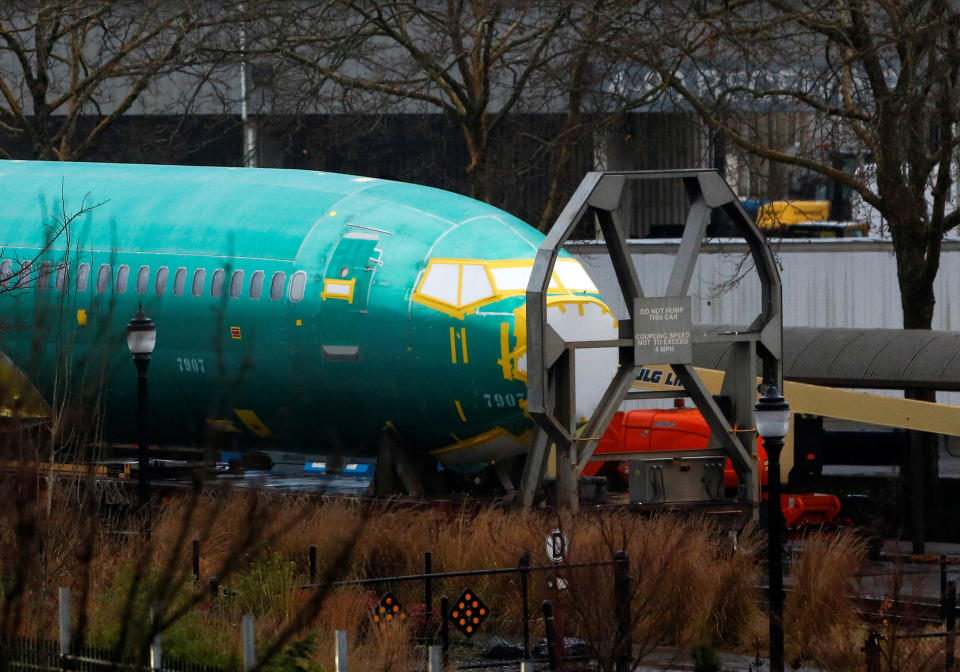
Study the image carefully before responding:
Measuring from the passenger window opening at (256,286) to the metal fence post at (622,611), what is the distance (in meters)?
8.50

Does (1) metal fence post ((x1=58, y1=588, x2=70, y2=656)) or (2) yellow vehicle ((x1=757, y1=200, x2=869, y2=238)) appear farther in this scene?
(2) yellow vehicle ((x1=757, y1=200, x2=869, y2=238))

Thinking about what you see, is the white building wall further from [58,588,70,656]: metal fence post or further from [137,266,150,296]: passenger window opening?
[58,588,70,656]: metal fence post

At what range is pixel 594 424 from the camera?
64.4 feet

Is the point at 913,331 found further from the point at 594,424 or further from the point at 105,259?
the point at 105,259

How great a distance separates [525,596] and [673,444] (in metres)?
9.81

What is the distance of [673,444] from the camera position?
2509cm

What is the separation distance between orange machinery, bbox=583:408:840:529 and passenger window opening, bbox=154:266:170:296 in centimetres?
651

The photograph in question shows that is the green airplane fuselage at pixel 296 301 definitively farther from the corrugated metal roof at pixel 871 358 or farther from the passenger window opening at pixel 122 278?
the corrugated metal roof at pixel 871 358

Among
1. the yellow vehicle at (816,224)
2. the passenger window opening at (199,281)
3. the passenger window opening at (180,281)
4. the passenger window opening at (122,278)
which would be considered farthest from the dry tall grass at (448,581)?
the yellow vehicle at (816,224)

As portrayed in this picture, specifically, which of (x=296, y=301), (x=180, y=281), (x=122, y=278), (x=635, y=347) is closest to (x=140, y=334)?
(x=296, y=301)

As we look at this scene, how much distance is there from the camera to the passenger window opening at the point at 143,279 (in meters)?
22.7

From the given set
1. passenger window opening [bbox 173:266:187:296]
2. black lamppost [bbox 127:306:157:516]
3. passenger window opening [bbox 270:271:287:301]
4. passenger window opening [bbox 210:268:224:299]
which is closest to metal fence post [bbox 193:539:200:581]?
black lamppost [bbox 127:306:157:516]

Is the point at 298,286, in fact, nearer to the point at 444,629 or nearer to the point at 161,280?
the point at 161,280

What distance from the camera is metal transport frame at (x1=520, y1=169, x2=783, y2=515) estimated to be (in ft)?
62.8
